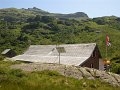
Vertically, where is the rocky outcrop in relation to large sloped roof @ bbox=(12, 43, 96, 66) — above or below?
above

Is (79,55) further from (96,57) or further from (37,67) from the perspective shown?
(37,67)

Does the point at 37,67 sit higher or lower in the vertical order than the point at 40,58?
higher

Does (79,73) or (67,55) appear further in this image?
(67,55)

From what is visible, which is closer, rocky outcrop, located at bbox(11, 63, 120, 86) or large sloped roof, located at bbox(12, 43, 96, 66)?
rocky outcrop, located at bbox(11, 63, 120, 86)

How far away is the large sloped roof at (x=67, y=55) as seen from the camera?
52719 mm

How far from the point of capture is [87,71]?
24859 mm

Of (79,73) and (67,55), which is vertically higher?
(79,73)

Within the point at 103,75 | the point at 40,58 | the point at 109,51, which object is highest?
the point at 103,75

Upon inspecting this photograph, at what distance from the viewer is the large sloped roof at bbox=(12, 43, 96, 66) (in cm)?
5272

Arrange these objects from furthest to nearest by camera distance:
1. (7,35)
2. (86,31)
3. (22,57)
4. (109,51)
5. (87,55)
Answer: (86,31), (7,35), (109,51), (22,57), (87,55)

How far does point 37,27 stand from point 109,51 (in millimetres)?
78181

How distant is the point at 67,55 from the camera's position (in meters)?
57.0

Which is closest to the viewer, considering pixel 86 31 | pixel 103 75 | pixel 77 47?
pixel 103 75

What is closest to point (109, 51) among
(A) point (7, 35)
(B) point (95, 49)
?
(A) point (7, 35)
